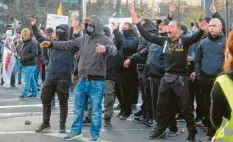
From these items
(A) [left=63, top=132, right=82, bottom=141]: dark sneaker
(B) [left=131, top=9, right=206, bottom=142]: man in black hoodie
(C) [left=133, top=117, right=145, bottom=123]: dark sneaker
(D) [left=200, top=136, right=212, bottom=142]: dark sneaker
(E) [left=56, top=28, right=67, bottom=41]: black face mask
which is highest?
(E) [left=56, top=28, right=67, bottom=41]: black face mask

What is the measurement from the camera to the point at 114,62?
970 centimetres

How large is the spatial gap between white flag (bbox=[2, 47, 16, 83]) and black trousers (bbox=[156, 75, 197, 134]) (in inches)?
437

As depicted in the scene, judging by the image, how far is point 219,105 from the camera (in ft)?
10.7

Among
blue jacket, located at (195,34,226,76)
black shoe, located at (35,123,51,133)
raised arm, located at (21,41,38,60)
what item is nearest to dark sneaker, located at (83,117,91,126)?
black shoe, located at (35,123,51,133)

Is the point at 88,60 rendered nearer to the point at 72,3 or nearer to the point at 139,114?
the point at 139,114

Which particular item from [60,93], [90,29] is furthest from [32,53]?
[90,29]

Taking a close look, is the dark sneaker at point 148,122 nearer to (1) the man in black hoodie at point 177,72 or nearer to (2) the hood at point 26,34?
(1) the man in black hoodie at point 177,72

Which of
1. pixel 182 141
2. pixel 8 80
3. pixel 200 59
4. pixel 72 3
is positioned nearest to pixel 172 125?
pixel 182 141

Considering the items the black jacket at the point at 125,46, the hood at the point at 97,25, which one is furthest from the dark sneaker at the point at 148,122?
the hood at the point at 97,25

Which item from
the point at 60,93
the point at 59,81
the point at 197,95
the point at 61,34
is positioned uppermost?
the point at 61,34

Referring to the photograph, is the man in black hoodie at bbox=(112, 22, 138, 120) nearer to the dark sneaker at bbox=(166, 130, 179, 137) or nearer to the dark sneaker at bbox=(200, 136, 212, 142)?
the dark sneaker at bbox=(166, 130, 179, 137)

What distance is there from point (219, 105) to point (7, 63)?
15.5 meters

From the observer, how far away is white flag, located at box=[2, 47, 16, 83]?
17.9 metres

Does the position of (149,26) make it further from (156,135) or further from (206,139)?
(206,139)
